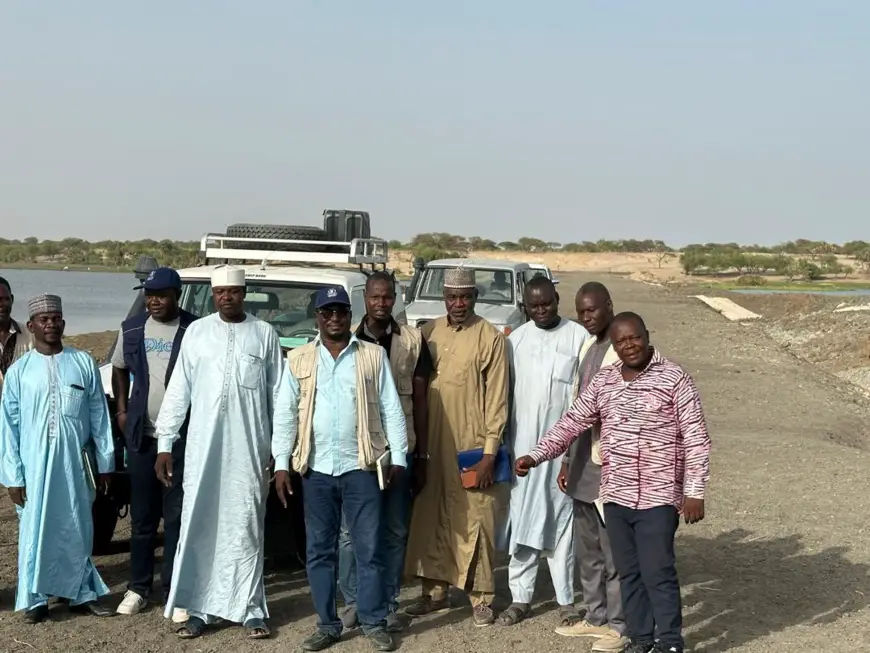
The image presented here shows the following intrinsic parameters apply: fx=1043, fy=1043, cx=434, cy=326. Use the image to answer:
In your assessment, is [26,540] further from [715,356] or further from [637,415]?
[715,356]

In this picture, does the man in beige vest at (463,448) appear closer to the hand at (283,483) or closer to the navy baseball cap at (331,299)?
the navy baseball cap at (331,299)

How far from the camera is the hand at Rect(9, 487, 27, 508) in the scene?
229 inches

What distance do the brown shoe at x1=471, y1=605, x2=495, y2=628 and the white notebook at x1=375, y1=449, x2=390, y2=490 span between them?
1.07m

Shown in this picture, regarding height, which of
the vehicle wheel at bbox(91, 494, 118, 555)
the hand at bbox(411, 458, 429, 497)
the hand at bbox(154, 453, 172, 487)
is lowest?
the vehicle wheel at bbox(91, 494, 118, 555)

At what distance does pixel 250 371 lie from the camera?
5.68 metres

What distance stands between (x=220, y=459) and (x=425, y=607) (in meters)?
1.61

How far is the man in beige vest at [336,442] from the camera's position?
552 cm

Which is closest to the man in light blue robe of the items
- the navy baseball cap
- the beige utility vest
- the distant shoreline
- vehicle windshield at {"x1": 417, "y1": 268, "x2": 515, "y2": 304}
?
the beige utility vest

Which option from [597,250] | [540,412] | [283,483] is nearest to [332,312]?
[283,483]

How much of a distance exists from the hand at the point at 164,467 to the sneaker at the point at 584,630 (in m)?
2.36

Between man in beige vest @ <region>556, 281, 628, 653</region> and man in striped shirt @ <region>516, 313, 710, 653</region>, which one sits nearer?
man in striped shirt @ <region>516, 313, 710, 653</region>

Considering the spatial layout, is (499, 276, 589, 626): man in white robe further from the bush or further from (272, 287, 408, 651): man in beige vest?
the bush

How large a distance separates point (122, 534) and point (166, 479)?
2.67 metres

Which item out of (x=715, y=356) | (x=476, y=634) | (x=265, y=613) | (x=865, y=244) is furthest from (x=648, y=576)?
(x=865, y=244)
